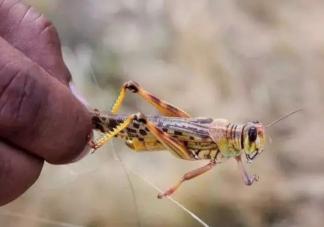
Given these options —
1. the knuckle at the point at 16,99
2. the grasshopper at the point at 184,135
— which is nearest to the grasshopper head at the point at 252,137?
the grasshopper at the point at 184,135

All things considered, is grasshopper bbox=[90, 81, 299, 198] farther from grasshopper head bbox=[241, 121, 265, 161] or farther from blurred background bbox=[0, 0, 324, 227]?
blurred background bbox=[0, 0, 324, 227]

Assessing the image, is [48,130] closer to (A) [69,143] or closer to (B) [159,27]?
(A) [69,143]

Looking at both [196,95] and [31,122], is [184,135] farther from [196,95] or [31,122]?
[196,95]

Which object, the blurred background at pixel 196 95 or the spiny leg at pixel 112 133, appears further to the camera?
the blurred background at pixel 196 95

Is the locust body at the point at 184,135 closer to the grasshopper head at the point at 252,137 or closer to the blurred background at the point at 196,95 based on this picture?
the grasshopper head at the point at 252,137

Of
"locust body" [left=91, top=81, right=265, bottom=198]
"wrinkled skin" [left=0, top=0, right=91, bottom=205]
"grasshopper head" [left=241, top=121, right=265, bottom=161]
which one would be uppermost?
"grasshopper head" [left=241, top=121, right=265, bottom=161]

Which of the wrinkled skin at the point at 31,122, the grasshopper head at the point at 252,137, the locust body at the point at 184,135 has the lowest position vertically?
the wrinkled skin at the point at 31,122

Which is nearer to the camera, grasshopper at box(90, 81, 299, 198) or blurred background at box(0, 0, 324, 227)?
grasshopper at box(90, 81, 299, 198)

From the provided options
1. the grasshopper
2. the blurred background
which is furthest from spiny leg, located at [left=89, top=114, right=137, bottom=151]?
the blurred background
